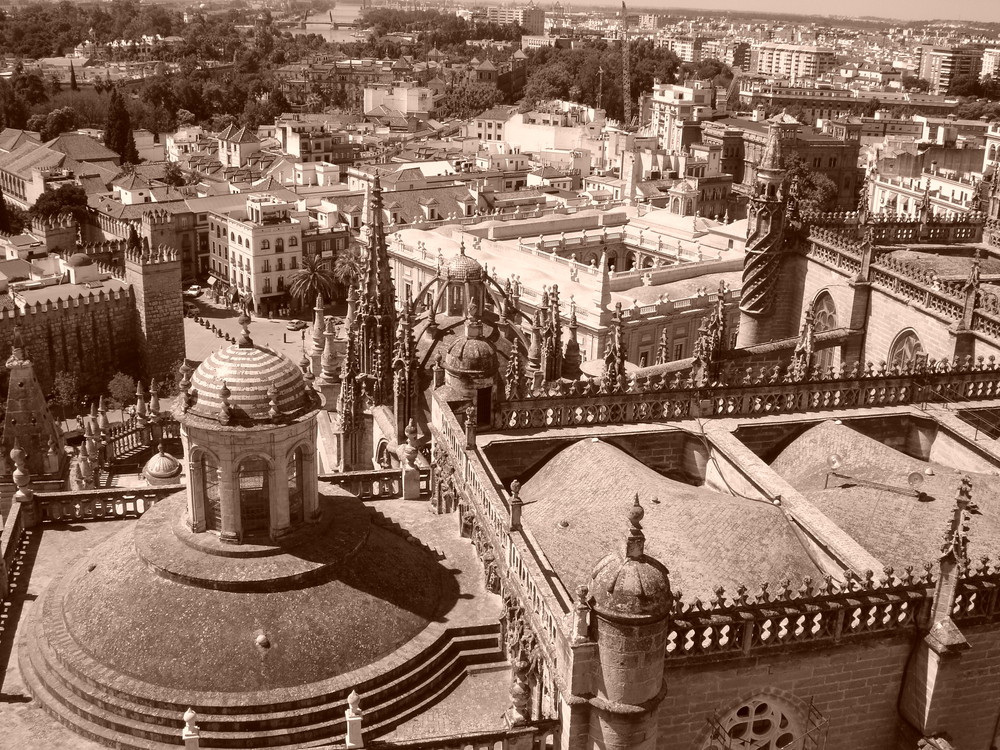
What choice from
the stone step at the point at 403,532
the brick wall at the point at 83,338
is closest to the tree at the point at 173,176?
the brick wall at the point at 83,338

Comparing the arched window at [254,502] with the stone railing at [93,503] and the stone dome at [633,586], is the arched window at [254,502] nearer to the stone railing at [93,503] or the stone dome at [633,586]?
the stone railing at [93,503]

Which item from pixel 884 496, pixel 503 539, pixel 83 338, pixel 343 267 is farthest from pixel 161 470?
pixel 343 267

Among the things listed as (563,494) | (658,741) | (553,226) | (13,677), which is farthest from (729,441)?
(553,226)

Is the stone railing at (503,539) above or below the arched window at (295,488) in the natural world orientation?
below

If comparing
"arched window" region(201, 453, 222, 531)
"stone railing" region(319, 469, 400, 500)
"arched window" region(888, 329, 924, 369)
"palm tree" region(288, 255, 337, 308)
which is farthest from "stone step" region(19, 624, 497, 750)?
"palm tree" region(288, 255, 337, 308)

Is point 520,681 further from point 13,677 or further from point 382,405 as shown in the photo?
point 382,405

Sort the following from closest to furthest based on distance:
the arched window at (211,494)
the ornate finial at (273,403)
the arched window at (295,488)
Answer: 1. the ornate finial at (273,403)
2. the arched window at (211,494)
3. the arched window at (295,488)
